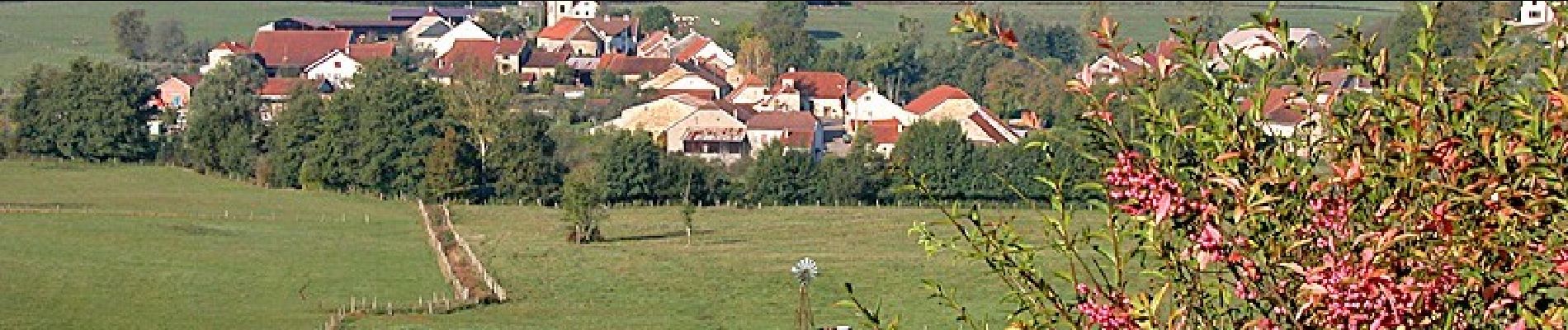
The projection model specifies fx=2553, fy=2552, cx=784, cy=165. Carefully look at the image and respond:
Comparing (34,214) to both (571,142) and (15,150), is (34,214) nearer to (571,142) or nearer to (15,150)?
(15,150)

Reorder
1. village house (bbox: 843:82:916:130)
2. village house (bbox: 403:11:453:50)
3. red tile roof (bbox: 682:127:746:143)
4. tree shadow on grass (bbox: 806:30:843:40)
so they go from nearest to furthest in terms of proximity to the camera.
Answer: red tile roof (bbox: 682:127:746:143) < village house (bbox: 843:82:916:130) < village house (bbox: 403:11:453:50) < tree shadow on grass (bbox: 806:30:843:40)

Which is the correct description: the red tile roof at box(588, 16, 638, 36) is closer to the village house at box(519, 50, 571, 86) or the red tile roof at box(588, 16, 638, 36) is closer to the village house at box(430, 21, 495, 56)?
the village house at box(430, 21, 495, 56)

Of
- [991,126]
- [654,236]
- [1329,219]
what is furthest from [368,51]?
[1329,219]

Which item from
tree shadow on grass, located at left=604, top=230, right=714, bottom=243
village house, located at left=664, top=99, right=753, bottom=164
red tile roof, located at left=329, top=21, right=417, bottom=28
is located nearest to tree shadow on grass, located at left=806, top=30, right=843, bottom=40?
red tile roof, located at left=329, top=21, right=417, bottom=28

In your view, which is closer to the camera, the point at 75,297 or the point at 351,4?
the point at 75,297

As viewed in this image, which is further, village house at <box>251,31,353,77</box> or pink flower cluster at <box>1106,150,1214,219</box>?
village house at <box>251,31,353,77</box>

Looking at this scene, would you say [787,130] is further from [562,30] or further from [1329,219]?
[1329,219]

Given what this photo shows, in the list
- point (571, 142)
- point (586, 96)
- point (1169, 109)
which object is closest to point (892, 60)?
point (586, 96)

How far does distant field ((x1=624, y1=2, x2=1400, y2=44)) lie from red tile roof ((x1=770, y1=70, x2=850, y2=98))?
69.5 feet

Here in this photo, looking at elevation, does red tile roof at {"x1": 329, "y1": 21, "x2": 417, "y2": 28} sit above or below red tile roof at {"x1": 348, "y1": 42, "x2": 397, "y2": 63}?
above

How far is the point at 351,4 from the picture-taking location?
125 m

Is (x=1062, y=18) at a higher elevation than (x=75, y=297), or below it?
→ higher

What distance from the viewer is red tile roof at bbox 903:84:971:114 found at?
68312 mm

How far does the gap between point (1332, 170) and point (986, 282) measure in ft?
83.7
